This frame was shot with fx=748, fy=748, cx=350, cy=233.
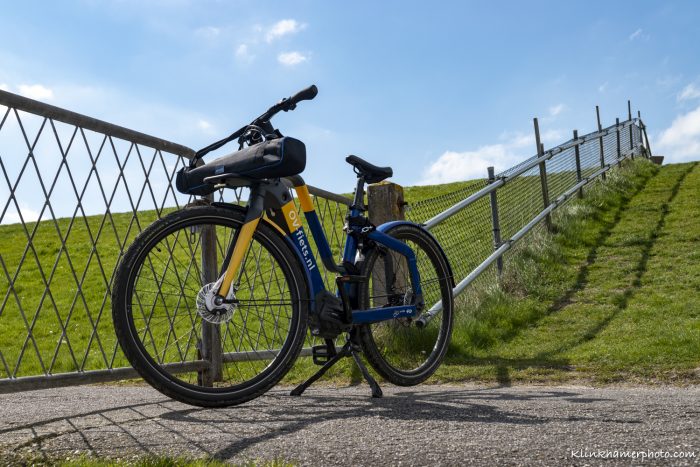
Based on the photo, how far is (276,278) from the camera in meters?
4.77

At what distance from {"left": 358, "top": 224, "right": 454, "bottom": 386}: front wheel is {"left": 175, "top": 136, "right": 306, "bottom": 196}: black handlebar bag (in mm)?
1118

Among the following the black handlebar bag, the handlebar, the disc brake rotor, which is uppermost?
the handlebar

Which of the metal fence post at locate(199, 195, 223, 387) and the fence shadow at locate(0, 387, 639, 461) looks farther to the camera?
the metal fence post at locate(199, 195, 223, 387)

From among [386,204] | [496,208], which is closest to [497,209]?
[496,208]

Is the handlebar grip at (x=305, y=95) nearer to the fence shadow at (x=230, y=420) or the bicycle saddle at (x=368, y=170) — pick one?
the bicycle saddle at (x=368, y=170)

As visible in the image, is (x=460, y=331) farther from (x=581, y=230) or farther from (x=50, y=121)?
(x=581, y=230)

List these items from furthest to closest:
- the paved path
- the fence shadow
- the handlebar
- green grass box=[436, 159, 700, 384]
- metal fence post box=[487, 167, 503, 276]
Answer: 1. metal fence post box=[487, 167, 503, 276]
2. green grass box=[436, 159, 700, 384]
3. the handlebar
4. the fence shadow
5. the paved path

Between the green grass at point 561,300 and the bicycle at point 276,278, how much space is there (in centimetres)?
51

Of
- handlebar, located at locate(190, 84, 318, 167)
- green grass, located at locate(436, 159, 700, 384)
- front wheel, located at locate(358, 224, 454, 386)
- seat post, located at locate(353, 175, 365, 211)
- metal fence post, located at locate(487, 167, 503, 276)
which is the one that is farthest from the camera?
metal fence post, located at locate(487, 167, 503, 276)

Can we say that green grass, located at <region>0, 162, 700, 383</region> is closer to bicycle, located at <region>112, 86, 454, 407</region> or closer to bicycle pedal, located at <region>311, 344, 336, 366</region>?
bicycle, located at <region>112, 86, 454, 407</region>

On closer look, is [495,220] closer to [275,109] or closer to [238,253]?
[275,109]

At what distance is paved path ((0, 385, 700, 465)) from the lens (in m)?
2.65

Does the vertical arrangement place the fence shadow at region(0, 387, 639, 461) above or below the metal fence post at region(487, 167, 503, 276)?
below

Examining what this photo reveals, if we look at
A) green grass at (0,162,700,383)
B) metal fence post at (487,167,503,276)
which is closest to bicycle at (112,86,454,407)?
green grass at (0,162,700,383)
